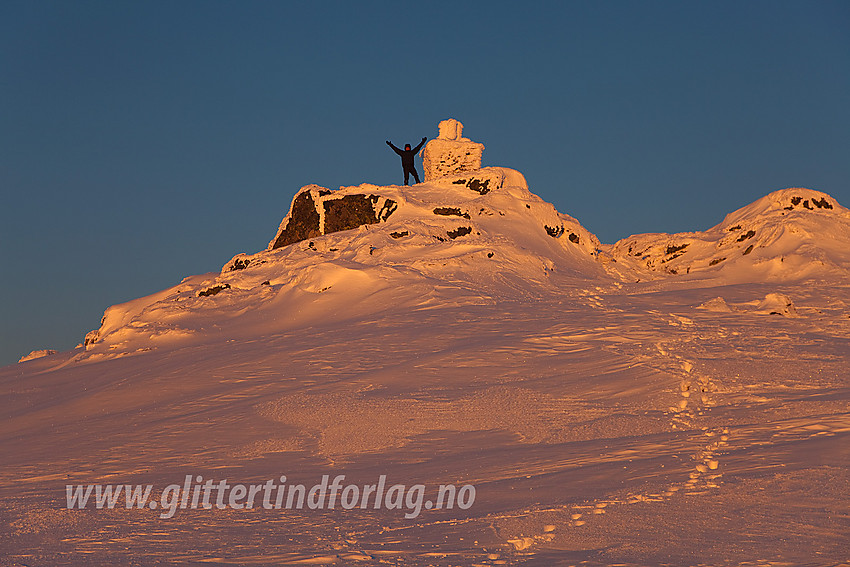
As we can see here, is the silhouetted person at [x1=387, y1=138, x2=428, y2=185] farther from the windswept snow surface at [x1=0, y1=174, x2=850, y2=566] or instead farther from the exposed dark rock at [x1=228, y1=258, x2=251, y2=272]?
the exposed dark rock at [x1=228, y1=258, x2=251, y2=272]

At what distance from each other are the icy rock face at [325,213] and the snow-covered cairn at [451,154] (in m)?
6.14

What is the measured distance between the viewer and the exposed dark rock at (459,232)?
37625mm

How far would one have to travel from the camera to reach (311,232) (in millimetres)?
40750

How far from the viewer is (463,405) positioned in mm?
18000

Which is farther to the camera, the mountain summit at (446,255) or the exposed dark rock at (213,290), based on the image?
the exposed dark rock at (213,290)

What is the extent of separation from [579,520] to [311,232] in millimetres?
31048

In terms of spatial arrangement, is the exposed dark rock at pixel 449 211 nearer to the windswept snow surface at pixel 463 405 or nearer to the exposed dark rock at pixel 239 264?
the windswept snow surface at pixel 463 405

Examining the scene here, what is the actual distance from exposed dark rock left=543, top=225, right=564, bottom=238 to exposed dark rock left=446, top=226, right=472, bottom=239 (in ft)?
16.3

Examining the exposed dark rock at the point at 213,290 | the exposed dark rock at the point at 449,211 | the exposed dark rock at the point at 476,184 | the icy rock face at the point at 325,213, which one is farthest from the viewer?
the exposed dark rock at the point at 476,184

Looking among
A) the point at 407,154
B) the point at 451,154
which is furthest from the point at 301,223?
the point at 451,154

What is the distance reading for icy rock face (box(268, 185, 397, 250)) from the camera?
40.2 meters

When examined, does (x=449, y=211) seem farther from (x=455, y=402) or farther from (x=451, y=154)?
(x=455, y=402)

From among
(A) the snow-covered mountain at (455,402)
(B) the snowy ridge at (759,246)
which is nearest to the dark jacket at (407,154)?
(A) the snow-covered mountain at (455,402)

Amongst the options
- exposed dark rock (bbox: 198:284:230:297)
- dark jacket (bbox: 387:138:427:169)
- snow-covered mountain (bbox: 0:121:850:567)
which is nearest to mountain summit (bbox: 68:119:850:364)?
exposed dark rock (bbox: 198:284:230:297)
